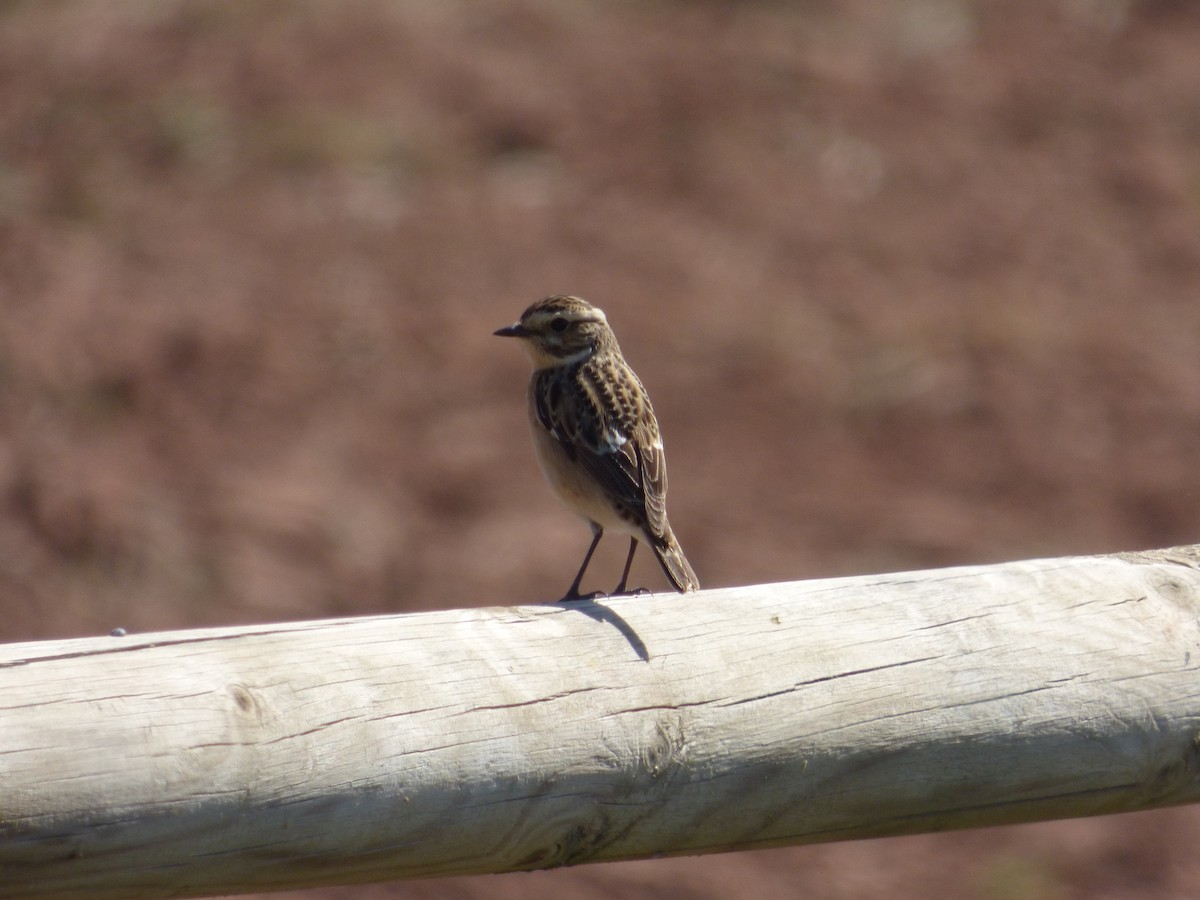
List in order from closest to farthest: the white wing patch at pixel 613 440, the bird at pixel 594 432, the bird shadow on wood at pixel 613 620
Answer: the bird shadow on wood at pixel 613 620 < the bird at pixel 594 432 < the white wing patch at pixel 613 440

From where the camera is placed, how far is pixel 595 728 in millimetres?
3490

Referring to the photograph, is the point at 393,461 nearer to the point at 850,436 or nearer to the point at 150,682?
the point at 850,436

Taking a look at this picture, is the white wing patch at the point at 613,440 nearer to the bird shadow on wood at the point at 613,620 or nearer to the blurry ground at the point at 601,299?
the bird shadow on wood at the point at 613,620

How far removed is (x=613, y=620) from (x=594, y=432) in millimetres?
2176

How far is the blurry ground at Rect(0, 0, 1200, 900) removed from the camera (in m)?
11.3

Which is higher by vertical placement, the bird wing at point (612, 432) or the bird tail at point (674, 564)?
the bird wing at point (612, 432)

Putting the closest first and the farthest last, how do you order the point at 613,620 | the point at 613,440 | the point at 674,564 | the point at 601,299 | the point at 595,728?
1. the point at 595,728
2. the point at 613,620
3. the point at 674,564
4. the point at 613,440
5. the point at 601,299

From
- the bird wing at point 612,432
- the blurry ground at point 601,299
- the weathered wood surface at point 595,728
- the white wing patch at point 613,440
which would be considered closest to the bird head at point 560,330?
the bird wing at point 612,432

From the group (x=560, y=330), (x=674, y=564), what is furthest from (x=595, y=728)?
(x=560, y=330)

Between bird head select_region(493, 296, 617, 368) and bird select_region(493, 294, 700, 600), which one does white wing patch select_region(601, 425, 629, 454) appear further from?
bird head select_region(493, 296, 617, 368)

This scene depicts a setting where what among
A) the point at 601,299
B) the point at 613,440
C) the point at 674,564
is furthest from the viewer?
the point at 601,299

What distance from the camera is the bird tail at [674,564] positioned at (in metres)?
5.26

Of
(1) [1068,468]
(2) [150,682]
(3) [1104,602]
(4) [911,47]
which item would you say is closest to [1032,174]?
(4) [911,47]

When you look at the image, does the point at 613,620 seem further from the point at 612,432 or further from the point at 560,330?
the point at 560,330
